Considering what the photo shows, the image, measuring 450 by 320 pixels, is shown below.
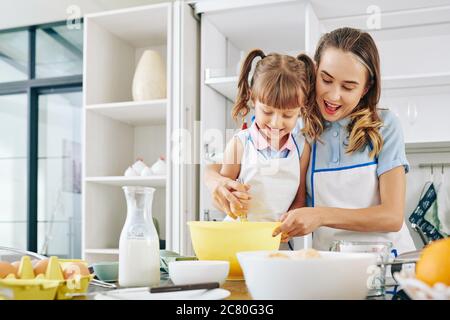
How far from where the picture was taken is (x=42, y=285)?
0.59 m

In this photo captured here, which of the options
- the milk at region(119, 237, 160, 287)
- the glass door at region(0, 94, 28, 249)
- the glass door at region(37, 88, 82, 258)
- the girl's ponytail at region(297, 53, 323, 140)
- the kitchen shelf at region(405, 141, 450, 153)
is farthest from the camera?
the glass door at region(0, 94, 28, 249)

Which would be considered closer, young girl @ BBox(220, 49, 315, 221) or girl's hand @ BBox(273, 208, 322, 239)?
girl's hand @ BBox(273, 208, 322, 239)

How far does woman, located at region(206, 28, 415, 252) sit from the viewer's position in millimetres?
1377

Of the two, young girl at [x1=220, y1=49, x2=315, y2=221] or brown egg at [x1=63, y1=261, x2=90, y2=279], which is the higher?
young girl at [x1=220, y1=49, x2=315, y2=221]

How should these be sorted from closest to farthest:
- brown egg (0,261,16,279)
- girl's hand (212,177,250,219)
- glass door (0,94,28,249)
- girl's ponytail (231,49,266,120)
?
brown egg (0,261,16,279) → girl's hand (212,177,250,219) → girl's ponytail (231,49,266,120) → glass door (0,94,28,249)

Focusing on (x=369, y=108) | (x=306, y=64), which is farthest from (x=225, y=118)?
(x=369, y=108)

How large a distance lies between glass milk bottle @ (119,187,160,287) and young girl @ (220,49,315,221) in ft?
2.00

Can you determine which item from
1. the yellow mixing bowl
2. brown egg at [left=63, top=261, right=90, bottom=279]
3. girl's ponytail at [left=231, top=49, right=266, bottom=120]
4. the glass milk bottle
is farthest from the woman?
brown egg at [left=63, top=261, right=90, bottom=279]

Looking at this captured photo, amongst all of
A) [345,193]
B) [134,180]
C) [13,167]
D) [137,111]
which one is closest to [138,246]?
[345,193]

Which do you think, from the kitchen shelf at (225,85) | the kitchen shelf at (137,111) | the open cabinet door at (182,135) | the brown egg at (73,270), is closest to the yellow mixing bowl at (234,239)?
the brown egg at (73,270)

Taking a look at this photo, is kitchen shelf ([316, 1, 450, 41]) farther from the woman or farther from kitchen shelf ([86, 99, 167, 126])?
kitchen shelf ([86, 99, 167, 126])

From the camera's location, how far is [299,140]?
1542 mm

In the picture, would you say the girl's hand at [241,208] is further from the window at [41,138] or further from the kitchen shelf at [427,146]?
the window at [41,138]

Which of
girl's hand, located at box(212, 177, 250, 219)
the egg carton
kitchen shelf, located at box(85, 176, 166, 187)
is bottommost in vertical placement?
the egg carton
